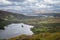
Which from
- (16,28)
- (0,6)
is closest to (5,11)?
(0,6)

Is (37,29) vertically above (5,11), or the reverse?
(5,11)

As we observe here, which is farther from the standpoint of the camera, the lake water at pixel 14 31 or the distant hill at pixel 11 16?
the distant hill at pixel 11 16

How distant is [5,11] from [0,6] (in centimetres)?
29

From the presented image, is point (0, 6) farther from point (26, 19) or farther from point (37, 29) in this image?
point (37, 29)

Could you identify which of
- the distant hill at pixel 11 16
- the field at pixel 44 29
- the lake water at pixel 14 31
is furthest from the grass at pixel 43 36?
the distant hill at pixel 11 16

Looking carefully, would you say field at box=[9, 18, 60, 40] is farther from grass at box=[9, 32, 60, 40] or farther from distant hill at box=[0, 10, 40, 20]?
distant hill at box=[0, 10, 40, 20]

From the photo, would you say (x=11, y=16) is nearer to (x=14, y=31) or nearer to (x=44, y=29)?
(x=14, y=31)

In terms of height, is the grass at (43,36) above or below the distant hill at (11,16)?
below

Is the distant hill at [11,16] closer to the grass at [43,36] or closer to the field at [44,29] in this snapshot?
the field at [44,29]

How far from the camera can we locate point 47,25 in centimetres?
587

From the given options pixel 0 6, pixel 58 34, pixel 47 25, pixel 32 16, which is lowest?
pixel 58 34

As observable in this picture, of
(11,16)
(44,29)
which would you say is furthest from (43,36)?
(11,16)

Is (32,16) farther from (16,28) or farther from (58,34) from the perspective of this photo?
(58,34)

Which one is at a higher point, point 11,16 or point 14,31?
point 11,16
